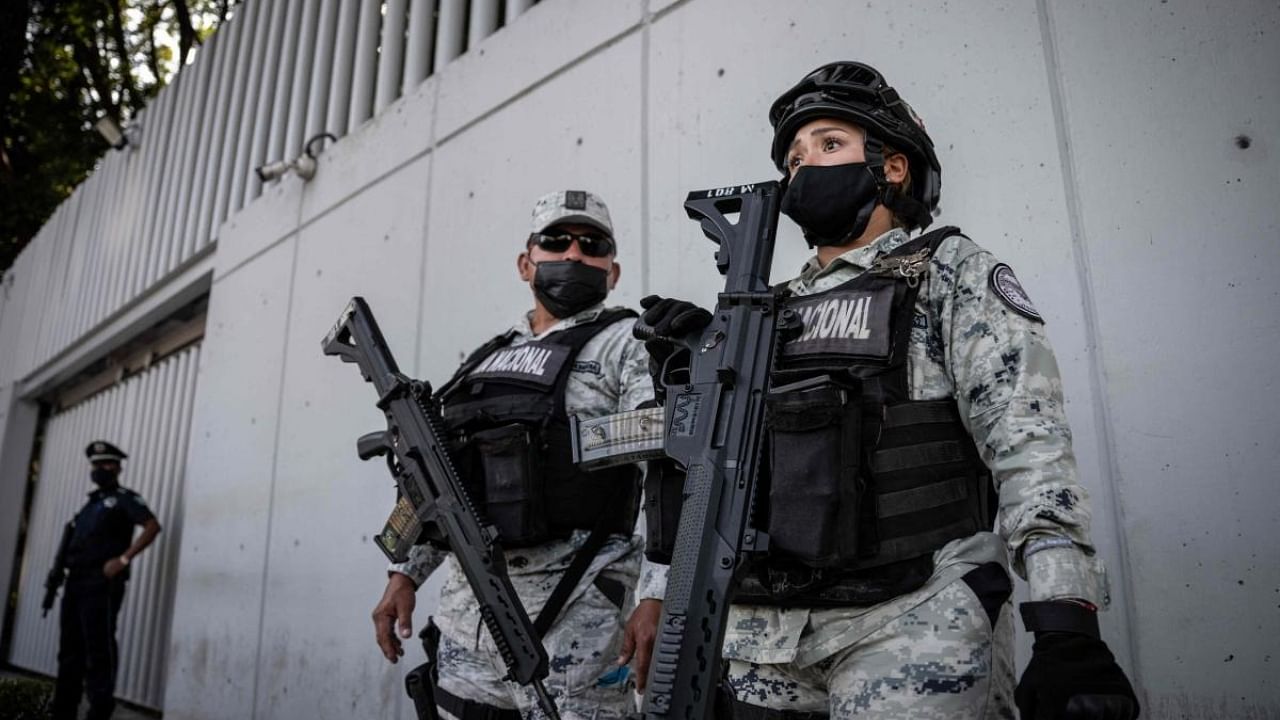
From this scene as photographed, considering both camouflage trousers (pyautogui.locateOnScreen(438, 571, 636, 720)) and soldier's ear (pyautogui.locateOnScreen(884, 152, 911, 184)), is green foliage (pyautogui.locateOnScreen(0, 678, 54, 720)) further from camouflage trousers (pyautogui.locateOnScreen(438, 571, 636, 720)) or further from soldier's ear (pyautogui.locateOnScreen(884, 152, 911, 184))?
soldier's ear (pyautogui.locateOnScreen(884, 152, 911, 184))

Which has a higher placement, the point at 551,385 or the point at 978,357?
the point at 551,385

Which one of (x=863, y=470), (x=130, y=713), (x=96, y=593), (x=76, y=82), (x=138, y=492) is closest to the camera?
(x=863, y=470)

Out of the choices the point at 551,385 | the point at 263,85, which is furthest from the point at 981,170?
the point at 263,85

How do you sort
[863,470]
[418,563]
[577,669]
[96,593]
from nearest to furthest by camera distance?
[863,470]
[577,669]
[418,563]
[96,593]

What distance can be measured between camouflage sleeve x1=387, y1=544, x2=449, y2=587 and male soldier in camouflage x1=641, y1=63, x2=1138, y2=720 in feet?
3.91

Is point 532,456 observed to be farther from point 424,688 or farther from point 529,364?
point 424,688

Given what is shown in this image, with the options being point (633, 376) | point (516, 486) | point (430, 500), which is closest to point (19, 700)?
point (430, 500)

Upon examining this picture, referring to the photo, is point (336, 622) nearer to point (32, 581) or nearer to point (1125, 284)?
point (1125, 284)

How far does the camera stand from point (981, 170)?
2.45 meters

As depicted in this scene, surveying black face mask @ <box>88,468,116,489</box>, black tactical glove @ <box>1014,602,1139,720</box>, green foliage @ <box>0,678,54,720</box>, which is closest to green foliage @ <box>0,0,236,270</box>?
black face mask @ <box>88,468,116,489</box>

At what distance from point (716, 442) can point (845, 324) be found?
28 cm

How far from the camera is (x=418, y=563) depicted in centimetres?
243

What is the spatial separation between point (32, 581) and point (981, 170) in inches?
448

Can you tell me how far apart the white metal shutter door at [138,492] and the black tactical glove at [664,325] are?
6.70m
